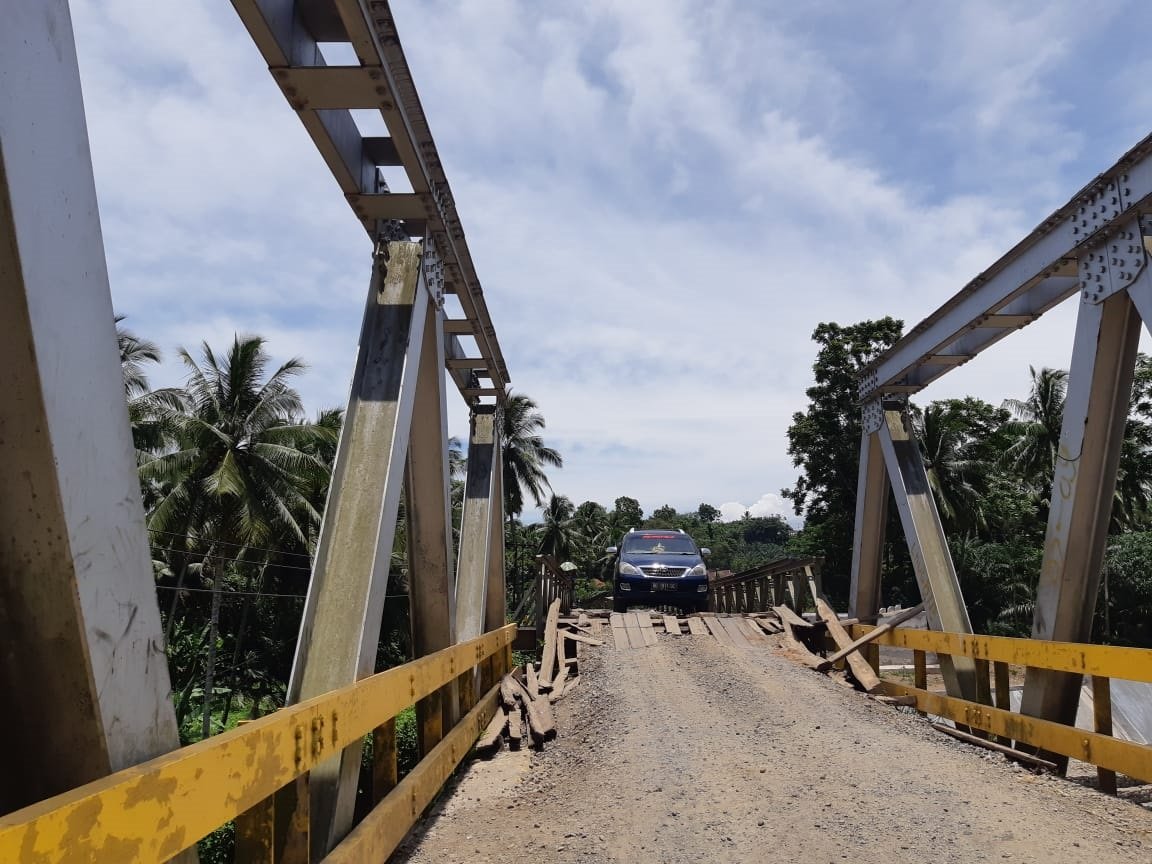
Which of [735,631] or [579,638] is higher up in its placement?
[735,631]

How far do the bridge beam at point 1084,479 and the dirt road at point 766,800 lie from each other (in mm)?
766

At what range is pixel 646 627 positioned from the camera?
42.0 feet

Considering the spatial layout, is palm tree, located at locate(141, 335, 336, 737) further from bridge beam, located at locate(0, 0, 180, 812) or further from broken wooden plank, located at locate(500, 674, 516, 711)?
bridge beam, located at locate(0, 0, 180, 812)

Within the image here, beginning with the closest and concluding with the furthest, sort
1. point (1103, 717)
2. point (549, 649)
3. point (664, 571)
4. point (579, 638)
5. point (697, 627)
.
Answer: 1. point (1103, 717)
2. point (549, 649)
3. point (579, 638)
4. point (697, 627)
5. point (664, 571)

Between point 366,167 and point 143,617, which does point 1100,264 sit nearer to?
point 366,167

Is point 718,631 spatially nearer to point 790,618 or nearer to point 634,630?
point 790,618

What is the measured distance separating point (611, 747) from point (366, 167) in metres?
4.49

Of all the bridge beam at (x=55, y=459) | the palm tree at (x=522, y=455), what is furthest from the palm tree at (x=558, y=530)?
the bridge beam at (x=55, y=459)

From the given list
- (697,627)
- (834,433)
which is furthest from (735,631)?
(834,433)

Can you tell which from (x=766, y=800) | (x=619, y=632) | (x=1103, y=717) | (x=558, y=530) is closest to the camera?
(x=766, y=800)

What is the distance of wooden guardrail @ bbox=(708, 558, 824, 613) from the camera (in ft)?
44.7

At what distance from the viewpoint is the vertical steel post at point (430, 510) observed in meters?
6.04

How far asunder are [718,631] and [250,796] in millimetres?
10887

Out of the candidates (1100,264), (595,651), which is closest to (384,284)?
(1100,264)
